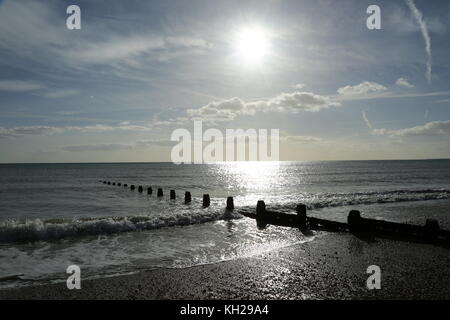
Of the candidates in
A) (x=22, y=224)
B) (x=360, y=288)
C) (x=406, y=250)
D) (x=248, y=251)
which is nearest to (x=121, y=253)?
(x=248, y=251)

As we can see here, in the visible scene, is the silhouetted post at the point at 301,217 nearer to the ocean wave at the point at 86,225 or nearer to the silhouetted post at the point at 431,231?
the ocean wave at the point at 86,225

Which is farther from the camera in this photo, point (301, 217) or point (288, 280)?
point (301, 217)

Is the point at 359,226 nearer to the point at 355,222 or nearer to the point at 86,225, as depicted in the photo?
the point at 355,222

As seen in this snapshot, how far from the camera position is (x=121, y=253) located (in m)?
10.4

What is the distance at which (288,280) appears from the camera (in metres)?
7.26

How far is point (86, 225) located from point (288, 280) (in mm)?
9595

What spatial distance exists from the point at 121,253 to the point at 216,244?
3121 millimetres

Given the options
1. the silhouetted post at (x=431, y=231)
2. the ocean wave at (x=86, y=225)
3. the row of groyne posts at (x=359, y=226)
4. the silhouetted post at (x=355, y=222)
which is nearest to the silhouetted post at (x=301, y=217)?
the row of groyne posts at (x=359, y=226)

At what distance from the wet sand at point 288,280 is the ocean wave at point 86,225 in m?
6.19

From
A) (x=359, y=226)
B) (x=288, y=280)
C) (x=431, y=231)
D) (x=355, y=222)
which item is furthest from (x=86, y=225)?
(x=431, y=231)

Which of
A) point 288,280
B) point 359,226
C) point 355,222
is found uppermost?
point 355,222

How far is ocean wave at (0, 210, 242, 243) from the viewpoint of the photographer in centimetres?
1254

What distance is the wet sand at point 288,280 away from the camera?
648cm
